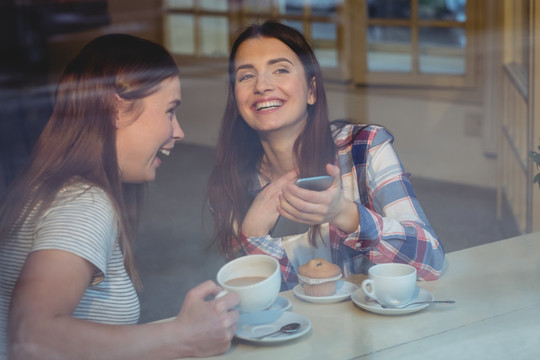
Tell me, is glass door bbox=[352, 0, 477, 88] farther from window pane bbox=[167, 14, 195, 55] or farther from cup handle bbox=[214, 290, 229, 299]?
cup handle bbox=[214, 290, 229, 299]

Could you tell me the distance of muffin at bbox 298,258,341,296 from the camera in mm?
757

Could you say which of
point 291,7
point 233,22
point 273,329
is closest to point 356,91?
point 291,7

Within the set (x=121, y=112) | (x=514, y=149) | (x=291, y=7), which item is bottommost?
(x=514, y=149)

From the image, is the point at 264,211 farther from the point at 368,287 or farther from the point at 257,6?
the point at 257,6

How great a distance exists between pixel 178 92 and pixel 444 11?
118 centimetres

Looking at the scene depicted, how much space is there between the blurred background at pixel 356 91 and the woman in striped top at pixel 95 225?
2.4 inches

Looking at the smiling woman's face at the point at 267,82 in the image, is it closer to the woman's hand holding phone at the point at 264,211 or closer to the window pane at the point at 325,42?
the woman's hand holding phone at the point at 264,211

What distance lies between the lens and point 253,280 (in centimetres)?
67

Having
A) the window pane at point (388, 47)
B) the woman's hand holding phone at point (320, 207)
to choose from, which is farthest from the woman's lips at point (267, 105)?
the window pane at point (388, 47)

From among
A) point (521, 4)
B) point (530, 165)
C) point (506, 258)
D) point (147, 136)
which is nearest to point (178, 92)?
point (147, 136)

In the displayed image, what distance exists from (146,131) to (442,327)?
340 millimetres

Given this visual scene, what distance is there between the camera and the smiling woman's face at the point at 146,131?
0.68 metres

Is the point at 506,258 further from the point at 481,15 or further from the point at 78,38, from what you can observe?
the point at 481,15

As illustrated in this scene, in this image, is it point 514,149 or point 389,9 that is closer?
point 389,9
